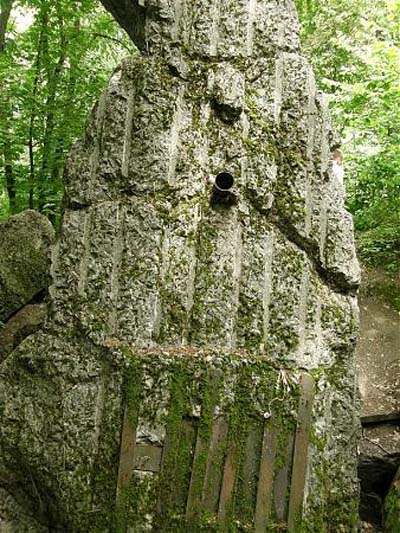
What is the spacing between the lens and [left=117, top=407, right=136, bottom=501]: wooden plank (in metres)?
2.61

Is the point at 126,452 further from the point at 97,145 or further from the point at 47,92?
the point at 47,92

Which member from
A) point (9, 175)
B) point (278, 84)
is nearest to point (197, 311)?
point (278, 84)

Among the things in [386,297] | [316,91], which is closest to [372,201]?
[386,297]

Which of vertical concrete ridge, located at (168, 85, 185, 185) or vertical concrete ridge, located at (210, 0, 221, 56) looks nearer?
vertical concrete ridge, located at (168, 85, 185, 185)

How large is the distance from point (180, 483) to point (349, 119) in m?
3.94

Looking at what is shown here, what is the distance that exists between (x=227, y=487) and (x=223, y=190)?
1.46m

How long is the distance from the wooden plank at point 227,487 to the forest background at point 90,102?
2317 mm

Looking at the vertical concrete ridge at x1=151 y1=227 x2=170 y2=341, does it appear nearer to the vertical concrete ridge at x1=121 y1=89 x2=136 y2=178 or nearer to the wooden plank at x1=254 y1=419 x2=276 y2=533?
the vertical concrete ridge at x1=121 y1=89 x2=136 y2=178

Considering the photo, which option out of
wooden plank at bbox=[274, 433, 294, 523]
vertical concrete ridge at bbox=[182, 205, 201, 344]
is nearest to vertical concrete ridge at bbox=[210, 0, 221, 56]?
vertical concrete ridge at bbox=[182, 205, 201, 344]

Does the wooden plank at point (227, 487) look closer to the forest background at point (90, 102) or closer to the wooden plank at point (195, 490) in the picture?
the wooden plank at point (195, 490)

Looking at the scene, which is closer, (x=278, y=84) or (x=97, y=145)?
(x=97, y=145)

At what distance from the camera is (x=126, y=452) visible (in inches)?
104

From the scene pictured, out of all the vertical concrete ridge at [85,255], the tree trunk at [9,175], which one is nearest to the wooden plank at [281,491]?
the vertical concrete ridge at [85,255]

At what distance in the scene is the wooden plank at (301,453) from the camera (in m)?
2.64
